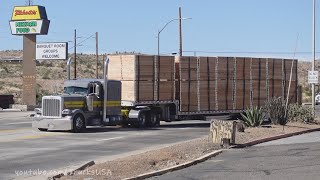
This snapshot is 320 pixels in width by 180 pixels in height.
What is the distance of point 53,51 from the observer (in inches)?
2429

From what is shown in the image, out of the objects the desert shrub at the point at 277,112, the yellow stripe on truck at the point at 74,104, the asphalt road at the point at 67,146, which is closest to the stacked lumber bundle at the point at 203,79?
the asphalt road at the point at 67,146

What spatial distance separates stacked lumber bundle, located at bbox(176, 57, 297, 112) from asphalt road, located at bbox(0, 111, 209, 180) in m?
4.59

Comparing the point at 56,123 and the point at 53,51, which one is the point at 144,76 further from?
the point at 53,51

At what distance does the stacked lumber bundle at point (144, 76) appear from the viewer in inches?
1122

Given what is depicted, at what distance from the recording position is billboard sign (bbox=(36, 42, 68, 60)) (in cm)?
6109

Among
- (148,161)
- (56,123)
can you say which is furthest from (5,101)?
(148,161)

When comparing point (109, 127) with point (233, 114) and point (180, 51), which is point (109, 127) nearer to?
point (233, 114)

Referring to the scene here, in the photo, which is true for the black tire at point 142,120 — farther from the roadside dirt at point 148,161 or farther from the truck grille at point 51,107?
the roadside dirt at point 148,161

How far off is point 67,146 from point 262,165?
7580mm

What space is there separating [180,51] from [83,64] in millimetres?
77331

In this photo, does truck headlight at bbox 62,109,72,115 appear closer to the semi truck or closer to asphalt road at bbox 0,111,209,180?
the semi truck

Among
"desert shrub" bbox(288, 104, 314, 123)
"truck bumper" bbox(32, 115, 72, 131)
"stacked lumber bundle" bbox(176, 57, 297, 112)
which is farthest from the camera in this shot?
"stacked lumber bundle" bbox(176, 57, 297, 112)

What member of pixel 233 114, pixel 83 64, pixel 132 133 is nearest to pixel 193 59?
pixel 233 114

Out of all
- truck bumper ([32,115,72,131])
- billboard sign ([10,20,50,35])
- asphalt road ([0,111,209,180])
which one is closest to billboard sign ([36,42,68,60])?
billboard sign ([10,20,50,35])
